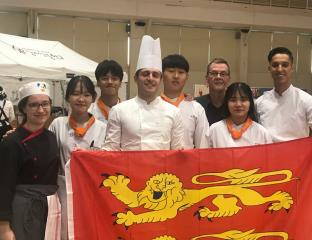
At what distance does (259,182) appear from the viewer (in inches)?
92.7

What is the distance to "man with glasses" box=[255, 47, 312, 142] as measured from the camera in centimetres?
277

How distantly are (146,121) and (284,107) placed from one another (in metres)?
1.10

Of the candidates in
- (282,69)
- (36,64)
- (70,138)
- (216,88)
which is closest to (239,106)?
(216,88)

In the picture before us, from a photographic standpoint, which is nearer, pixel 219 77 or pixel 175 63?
pixel 175 63

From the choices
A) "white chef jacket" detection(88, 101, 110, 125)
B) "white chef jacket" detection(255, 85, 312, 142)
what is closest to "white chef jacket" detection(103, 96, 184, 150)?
"white chef jacket" detection(88, 101, 110, 125)

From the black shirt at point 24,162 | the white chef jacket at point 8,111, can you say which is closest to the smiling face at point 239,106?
the black shirt at point 24,162

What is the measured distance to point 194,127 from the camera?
263 centimetres

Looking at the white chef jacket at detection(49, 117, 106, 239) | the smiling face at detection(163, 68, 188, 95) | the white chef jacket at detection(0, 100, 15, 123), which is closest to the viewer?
the white chef jacket at detection(49, 117, 106, 239)

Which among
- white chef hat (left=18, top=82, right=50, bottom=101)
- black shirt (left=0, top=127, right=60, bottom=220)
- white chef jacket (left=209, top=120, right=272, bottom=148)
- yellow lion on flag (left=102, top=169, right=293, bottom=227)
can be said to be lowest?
yellow lion on flag (left=102, top=169, right=293, bottom=227)

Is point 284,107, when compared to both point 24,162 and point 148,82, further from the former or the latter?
point 24,162

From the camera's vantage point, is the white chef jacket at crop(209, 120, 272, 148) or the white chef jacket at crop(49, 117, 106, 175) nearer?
the white chef jacket at crop(49, 117, 106, 175)

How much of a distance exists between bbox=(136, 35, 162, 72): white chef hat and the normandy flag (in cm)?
51

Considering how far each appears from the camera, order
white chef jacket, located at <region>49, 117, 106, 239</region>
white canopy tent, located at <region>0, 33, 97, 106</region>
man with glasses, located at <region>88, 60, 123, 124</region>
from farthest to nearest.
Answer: white canopy tent, located at <region>0, 33, 97, 106</region>
man with glasses, located at <region>88, 60, 123, 124</region>
white chef jacket, located at <region>49, 117, 106, 239</region>

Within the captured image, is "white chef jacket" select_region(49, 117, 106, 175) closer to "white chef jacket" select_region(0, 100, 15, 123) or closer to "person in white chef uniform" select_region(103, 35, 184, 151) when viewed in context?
"person in white chef uniform" select_region(103, 35, 184, 151)
